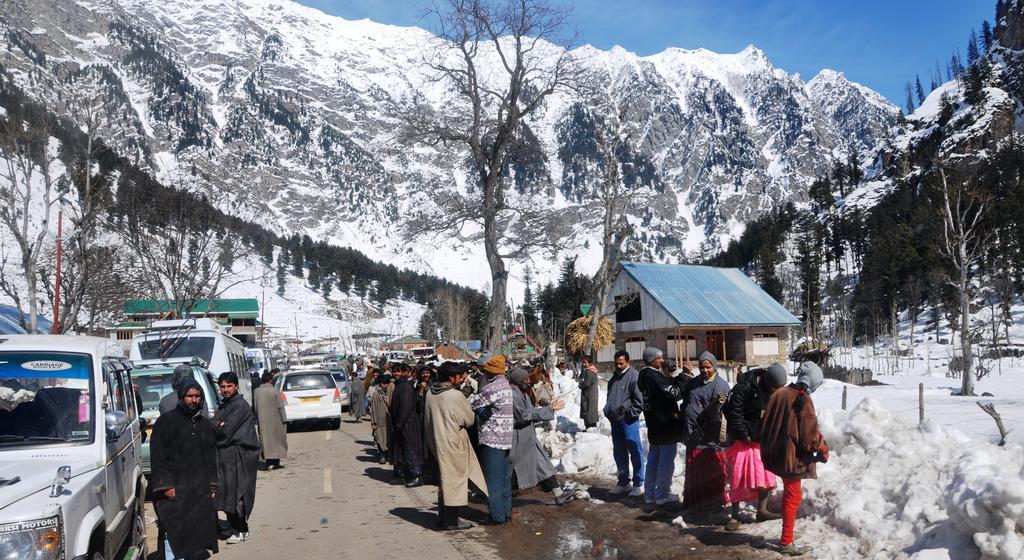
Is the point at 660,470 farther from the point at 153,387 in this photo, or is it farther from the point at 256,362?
the point at 256,362

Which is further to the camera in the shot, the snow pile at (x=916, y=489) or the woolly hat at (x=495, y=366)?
the woolly hat at (x=495, y=366)

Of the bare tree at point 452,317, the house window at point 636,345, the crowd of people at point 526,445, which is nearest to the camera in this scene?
the crowd of people at point 526,445

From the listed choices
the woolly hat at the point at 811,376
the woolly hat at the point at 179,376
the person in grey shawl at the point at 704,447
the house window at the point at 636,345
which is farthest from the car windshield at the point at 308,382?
the house window at the point at 636,345

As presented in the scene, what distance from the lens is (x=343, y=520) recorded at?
906 centimetres

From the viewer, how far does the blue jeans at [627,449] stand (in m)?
9.88

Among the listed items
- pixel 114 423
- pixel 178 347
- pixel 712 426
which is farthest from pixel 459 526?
pixel 178 347

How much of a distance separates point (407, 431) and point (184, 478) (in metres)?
5.78

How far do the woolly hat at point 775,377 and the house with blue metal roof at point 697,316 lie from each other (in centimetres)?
3499

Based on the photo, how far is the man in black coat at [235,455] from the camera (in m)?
7.72

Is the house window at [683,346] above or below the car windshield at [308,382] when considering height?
above

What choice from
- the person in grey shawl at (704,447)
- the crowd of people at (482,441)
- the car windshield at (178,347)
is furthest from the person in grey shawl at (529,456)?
the car windshield at (178,347)

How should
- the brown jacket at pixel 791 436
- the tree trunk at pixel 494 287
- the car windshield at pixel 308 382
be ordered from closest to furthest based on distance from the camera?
the brown jacket at pixel 791 436 → the car windshield at pixel 308 382 → the tree trunk at pixel 494 287

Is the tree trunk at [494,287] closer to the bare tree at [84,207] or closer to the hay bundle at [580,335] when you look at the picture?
the hay bundle at [580,335]

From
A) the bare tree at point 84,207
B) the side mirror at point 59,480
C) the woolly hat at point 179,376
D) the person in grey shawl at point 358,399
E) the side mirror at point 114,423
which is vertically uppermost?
the bare tree at point 84,207
